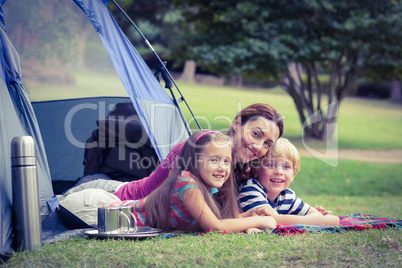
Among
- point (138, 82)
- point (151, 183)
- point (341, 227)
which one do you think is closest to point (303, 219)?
point (341, 227)

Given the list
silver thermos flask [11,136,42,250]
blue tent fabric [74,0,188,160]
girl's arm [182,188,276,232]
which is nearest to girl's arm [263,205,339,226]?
girl's arm [182,188,276,232]

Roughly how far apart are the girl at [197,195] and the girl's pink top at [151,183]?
243 millimetres

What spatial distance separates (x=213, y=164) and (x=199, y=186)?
172mm

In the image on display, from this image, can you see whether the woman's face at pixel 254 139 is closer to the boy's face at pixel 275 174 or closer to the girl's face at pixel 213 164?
the boy's face at pixel 275 174

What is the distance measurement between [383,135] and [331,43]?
29.2 feet

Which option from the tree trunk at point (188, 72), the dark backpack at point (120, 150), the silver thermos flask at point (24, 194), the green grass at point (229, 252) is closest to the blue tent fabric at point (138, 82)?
the dark backpack at point (120, 150)

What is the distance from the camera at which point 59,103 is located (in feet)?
16.3

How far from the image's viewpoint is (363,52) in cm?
1110

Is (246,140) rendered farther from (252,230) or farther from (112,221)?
(112,221)

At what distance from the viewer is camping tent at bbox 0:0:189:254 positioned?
298cm

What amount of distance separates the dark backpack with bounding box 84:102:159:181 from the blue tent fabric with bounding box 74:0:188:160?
376 mm

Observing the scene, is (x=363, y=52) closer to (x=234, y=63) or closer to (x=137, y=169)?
(x=234, y=63)

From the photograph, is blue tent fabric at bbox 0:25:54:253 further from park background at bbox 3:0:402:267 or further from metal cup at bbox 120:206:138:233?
metal cup at bbox 120:206:138:233

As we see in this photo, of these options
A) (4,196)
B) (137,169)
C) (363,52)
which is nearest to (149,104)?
(137,169)
